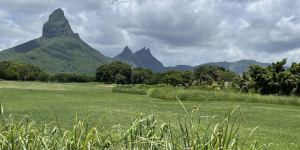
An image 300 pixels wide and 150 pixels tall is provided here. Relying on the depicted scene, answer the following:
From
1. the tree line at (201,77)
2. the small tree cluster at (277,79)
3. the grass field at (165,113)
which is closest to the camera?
the grass field at (165,113)

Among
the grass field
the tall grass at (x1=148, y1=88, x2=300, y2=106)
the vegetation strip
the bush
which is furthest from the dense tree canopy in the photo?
the grass field

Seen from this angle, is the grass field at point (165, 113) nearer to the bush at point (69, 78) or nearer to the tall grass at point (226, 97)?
the tall grass at point (226, 97)

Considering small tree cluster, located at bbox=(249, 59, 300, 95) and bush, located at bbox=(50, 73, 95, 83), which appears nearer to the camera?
small tree cluster, located at bbox=(249, 59, 300, 95)

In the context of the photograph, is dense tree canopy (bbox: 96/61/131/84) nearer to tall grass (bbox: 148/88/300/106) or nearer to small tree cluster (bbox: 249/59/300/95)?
small tree cluster (bbox: 249/59/300/95)

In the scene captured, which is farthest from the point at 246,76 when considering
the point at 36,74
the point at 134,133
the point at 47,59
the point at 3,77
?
the point at 47,59

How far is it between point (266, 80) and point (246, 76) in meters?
4.95

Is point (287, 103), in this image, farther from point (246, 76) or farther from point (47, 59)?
point (47, 59)

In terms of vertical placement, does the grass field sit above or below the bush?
below

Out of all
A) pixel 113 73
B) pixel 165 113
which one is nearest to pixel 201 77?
pixel 165 113

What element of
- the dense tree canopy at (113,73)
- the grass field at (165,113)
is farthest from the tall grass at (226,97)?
the dense tree canopy at (113,73)

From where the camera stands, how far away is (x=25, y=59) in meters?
168

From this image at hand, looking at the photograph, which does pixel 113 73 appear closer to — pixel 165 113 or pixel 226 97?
pixel 226 97

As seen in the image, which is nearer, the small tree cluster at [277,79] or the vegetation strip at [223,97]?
the vegetation strip at [223,97]

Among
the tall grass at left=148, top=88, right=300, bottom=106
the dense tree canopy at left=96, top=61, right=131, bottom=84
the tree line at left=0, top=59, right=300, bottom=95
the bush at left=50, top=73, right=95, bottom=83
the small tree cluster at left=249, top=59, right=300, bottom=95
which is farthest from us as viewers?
the bush at left=50, top=73, right=95, bottom=83
